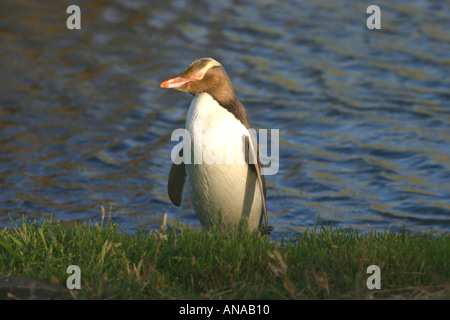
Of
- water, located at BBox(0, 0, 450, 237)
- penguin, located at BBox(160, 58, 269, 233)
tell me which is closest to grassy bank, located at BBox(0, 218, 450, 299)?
penguin, located at BBox(160, 58, 269, 233)

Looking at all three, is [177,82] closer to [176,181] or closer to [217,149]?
[217,149]

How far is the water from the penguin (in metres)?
1.86

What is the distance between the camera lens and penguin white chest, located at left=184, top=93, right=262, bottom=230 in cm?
689

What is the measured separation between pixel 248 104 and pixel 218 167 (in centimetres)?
666

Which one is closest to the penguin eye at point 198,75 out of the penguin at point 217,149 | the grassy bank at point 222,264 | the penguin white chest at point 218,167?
the penguin at point 217,149

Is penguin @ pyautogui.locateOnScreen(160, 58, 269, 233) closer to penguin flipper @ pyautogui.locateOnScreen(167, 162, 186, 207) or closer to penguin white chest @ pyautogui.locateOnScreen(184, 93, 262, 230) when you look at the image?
penguin white chest @ pyautogui.locateOnScreen(184, 93, 262, 230)

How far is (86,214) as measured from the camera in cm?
950

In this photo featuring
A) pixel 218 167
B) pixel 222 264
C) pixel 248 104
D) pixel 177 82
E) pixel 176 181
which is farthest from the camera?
pixel 248 104

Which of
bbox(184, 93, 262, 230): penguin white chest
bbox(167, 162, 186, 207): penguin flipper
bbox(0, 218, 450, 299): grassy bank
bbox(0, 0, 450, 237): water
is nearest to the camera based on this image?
bbox(0, 218, 450, 299): grassy bank

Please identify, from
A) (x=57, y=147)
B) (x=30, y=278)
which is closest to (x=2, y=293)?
(x=30, y=278)

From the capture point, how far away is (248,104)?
44.6ft

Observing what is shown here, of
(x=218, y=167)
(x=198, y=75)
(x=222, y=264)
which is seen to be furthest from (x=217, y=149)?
(x=222, y=264)

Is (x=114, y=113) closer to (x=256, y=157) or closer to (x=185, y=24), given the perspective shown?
(x=185, y=24)
